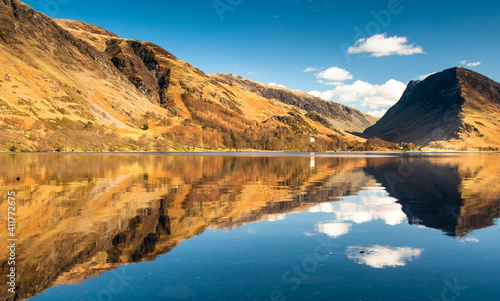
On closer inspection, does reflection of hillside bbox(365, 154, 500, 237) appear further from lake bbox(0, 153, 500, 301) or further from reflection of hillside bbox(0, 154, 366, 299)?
reflection of hillside bbox(0, 154, 366, 299)

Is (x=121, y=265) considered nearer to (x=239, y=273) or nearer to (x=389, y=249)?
(x=239, y=273)

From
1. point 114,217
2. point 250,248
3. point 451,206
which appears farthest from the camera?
point 451,206

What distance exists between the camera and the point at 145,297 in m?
10.0

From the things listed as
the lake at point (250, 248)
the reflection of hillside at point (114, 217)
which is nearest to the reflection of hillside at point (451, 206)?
the lake at point (250, 248)

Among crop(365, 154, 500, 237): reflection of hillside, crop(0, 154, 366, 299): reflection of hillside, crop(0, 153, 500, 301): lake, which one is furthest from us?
crop(365, 154, 500, 237): reflection of hillside

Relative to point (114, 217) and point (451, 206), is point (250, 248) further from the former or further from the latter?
point (451, 206)

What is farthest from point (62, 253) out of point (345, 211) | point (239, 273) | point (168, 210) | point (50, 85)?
point (50, 85)

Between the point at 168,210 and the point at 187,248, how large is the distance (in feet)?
25.3

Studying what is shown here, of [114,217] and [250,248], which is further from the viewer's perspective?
[114,217]

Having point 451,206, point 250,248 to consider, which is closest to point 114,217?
point 250,248

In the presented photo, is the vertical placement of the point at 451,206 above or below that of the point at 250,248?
above

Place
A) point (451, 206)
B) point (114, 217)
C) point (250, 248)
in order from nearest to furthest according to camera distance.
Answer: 1. point (250, 248)
2. point (114, 217)
3. point (451, 206)

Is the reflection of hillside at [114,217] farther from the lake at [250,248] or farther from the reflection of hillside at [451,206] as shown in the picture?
the reflection of hillside at [451,206]

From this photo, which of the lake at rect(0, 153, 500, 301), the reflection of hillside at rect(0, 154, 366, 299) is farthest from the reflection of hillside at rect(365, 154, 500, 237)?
the reflection of hillside at rect(0, 154, 366, 299)
